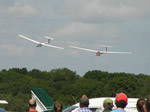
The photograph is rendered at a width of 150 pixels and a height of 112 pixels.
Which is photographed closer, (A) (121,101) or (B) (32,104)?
(A) (121,101)

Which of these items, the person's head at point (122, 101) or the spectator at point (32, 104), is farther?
the spectator at point (32, 104)

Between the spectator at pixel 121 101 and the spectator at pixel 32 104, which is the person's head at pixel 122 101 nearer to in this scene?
the spectator at pixel 121 101

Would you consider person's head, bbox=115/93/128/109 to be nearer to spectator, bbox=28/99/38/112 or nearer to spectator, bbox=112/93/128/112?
spectator, bbox=112/93/128/112

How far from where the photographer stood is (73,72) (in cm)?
15000

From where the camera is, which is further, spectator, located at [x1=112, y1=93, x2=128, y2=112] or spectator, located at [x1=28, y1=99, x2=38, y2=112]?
spectator, located at [x1=28, y1=99, x2=38, y2=112]

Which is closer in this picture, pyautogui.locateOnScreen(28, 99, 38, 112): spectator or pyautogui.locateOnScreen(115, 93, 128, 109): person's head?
pyautogui.locateOnScreen(115, 93, 128, 109): person's head

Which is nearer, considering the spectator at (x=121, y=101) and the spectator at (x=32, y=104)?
the spectator at (x=121, y=101)

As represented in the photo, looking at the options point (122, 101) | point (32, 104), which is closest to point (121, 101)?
point (122, 101)

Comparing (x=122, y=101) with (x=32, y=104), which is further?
(x=32, y=104)

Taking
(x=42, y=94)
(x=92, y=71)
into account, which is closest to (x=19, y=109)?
(x=42, y=94)

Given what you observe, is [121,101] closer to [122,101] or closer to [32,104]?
[122,101]

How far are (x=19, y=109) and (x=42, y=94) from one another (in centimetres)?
3284

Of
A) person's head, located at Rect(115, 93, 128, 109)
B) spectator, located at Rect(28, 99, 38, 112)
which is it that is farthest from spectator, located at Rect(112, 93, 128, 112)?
spectator, located at Rect(28, 99, 38, 112)

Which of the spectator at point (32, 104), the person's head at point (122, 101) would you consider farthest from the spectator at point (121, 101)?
the spectator at point (32, 104)
